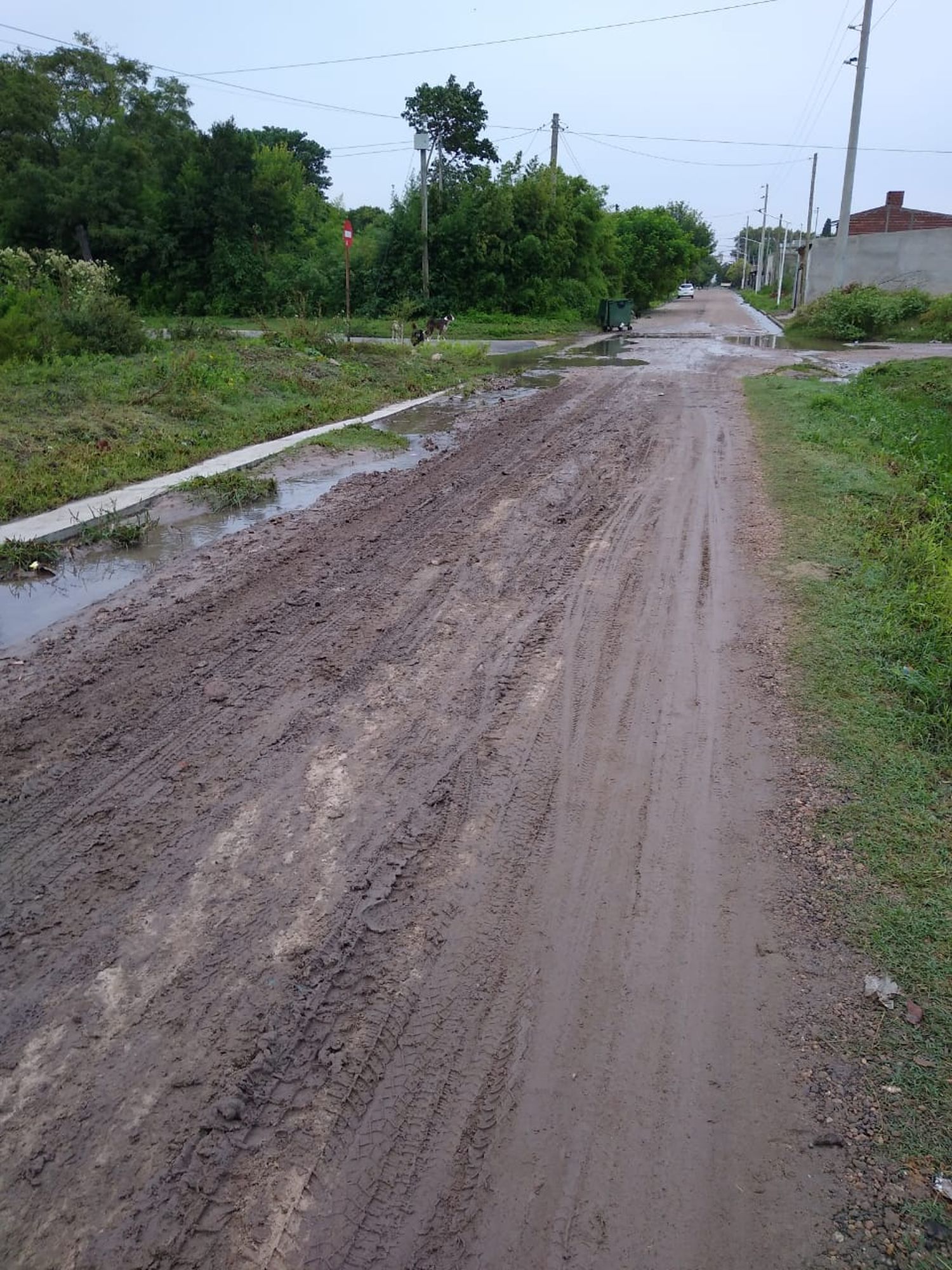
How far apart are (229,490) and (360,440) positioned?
3.43 metres

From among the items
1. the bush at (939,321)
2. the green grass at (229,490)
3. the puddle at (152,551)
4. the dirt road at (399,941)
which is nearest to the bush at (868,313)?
the bush at (939,321)

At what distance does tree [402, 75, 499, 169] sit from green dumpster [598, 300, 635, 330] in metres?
10.7

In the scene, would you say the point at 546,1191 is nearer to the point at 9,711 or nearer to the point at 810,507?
the point at 9,711

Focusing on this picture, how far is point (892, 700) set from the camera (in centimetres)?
482

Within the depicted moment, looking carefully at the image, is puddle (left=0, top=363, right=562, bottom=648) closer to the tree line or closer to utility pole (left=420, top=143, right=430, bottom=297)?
utility pole (left=420, top=143, right=430, bottom=297)

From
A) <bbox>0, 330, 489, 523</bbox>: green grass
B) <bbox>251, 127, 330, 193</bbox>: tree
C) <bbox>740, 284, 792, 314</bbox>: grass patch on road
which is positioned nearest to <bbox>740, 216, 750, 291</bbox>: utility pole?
<bbox>740, 284, 792, 314</bbox>: grass patch on road

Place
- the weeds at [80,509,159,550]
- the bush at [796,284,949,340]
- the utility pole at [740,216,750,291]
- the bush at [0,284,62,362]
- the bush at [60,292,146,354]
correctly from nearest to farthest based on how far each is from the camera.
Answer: the weeds at [80,509,159,550] → the bush at [0,284,62,362] → the bush at [60,292,146,354] → the bush at [796,284,949,340] → the utility pole at [740,216,750,291]

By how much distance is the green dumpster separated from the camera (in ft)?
122

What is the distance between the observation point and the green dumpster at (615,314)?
37.3 m

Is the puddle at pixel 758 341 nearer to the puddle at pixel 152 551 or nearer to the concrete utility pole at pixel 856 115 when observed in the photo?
the concrete utility pole at pixel 856 115

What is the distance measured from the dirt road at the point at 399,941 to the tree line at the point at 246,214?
112 ft

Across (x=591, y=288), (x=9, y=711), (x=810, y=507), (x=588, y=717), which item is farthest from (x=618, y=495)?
(x=591, y=288)

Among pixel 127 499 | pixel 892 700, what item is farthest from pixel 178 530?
pixel 892 700

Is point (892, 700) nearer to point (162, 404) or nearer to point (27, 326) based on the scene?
point (162, 404)
